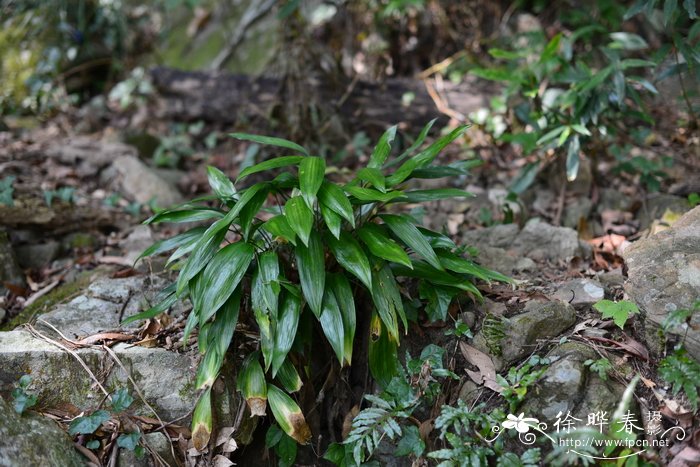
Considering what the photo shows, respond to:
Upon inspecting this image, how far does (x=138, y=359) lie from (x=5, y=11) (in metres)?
4.64

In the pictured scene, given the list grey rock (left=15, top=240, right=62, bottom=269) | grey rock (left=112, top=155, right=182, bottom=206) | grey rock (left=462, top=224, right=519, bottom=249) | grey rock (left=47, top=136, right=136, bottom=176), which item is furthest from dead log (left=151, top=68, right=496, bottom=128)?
grey rock (left=15, top=240, right=62, bottom=269)

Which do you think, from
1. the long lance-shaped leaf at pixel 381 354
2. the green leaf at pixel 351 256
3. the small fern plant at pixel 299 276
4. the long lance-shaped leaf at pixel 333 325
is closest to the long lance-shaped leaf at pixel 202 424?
the small fern plant at pixel 299 276

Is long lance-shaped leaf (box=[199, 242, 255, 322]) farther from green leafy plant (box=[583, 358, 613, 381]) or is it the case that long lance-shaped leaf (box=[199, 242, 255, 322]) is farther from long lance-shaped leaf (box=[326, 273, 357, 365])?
green leafy plant (box=[583, 358, 613, 381])

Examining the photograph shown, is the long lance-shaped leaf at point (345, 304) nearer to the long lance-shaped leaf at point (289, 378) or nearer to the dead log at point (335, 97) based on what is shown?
the long lance-shaped leaf at point (289, 378)

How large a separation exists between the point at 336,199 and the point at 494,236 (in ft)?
4.61

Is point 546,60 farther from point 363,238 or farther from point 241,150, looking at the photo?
point 241,150

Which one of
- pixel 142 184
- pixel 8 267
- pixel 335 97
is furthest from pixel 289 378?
pixel 335 97

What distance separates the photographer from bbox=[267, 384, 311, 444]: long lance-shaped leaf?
217 cm

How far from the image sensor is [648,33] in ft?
17.4

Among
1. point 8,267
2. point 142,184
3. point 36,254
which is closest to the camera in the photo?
point 8,267

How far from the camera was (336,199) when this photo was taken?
218 centimetres

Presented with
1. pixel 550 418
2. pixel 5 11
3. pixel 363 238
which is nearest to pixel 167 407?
pixel 363 238

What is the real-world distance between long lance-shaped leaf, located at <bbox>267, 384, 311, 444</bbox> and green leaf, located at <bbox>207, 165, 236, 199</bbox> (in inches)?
35.3

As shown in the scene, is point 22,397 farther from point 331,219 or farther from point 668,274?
point 668,274
